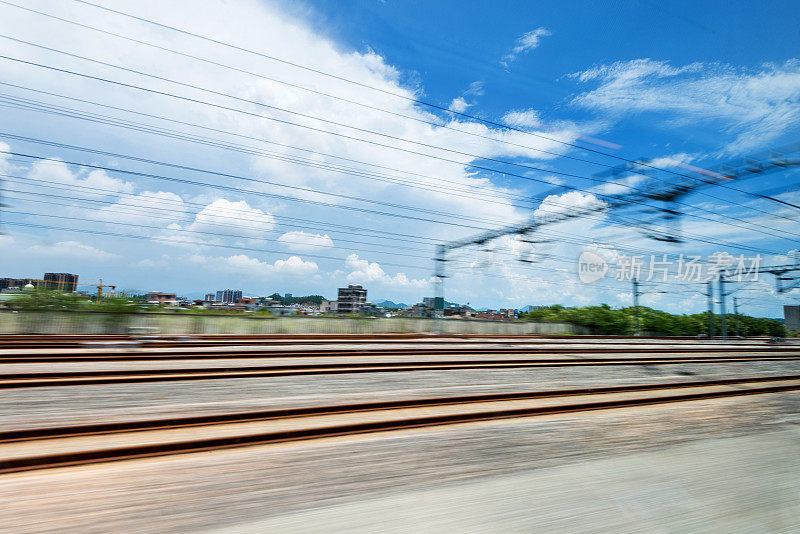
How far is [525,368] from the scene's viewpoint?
412 inches

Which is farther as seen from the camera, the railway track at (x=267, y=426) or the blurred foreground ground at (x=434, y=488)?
the railway track at (x=267, y=426)

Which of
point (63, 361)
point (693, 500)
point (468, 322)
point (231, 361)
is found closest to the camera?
point (693, 500)

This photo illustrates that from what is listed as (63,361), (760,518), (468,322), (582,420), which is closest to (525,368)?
(582,420)

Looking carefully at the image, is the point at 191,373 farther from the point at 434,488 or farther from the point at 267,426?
the point at 434,488

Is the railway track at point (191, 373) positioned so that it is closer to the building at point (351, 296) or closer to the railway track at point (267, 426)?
the railway track at point (267, 426)

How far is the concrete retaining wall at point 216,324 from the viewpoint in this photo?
57.6ft

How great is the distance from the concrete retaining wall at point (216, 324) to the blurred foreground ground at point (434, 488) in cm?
1865

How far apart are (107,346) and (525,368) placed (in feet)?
41.2

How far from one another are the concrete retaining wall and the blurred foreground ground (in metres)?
18.7

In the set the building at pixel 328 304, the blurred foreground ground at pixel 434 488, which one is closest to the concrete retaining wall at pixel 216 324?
the blurred foreground ground at pixel 434 488

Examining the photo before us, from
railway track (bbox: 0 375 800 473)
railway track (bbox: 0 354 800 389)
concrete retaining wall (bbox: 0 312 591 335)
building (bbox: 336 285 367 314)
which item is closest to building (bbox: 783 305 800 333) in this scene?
concrete retaining wall (bbox: 0 312 591 335)

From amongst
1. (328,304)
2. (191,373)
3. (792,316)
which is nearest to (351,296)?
(328,304)

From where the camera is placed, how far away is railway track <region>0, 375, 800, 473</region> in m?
3.39

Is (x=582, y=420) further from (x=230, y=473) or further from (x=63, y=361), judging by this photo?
(x=63, y=361)
